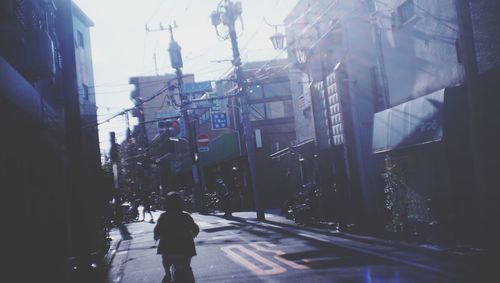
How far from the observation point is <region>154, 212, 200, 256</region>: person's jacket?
26.1ft

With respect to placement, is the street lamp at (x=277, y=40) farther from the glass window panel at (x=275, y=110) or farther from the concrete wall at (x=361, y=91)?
the glass window panel at (x=275, y=110)

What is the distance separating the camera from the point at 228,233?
21078mm

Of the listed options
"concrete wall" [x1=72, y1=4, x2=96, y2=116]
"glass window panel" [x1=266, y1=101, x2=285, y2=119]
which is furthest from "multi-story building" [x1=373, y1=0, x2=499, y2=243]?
"glass window panel" [x1=266, y1=101, x2=285, y2=119]

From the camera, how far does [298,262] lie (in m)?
11.8

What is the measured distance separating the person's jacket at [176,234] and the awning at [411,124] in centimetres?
753

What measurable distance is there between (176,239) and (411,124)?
9.19m

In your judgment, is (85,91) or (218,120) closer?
(85,91)

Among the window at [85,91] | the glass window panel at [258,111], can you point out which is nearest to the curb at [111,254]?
the window at [85,91]

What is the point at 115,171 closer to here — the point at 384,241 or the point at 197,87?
the point at 197,87

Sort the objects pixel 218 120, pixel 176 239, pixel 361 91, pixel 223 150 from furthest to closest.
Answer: pixel 223 150 → pixel 218 120 → pixel 361 91 → pixel 176 239

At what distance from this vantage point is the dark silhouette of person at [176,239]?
7926mm

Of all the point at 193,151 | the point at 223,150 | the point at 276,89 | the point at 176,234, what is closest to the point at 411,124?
the point at 176,234

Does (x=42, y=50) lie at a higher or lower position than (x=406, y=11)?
lower

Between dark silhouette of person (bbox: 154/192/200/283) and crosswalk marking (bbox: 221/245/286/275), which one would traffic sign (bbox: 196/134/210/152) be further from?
dark silhouette of person (bbox: 154/192/200/283)
